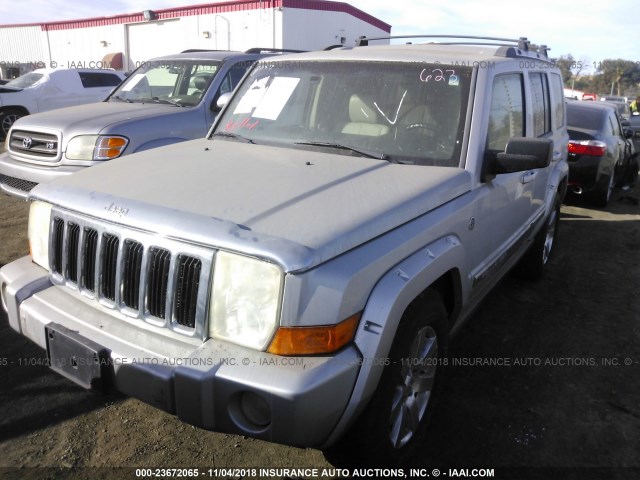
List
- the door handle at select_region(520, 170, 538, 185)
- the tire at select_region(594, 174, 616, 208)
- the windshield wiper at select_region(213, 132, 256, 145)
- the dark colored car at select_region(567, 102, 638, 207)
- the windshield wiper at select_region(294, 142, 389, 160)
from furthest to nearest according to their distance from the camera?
1. the tire at select_region(594, 174, 616, 208)
2. the dark colored car at select_region(567, 102, 638, 207)
3. the door handle at select_region(520, 170, 538, 185)
4. the windshield wiper at select_region(213, 132, 256, 145)
5. the windshield wiper at select_region(294, 142, 389, 160)

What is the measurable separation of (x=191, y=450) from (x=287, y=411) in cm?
114

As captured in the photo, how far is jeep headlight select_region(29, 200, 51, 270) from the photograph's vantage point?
104 inches

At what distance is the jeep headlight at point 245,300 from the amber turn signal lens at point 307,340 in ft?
0.13

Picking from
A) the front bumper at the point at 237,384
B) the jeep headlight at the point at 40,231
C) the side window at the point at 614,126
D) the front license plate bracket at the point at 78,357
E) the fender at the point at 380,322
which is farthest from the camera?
the side window at the point at 614,126

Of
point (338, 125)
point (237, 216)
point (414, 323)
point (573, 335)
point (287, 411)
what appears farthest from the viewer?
point (573, 335)

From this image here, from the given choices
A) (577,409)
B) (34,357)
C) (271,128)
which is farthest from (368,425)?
(34,357)

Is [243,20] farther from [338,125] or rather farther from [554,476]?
[554,476]

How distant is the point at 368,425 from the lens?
7.20ft

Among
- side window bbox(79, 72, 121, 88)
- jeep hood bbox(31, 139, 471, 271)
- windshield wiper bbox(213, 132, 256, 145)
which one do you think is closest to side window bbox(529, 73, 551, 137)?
jeep hood bbox(31, 139, 471, 271)

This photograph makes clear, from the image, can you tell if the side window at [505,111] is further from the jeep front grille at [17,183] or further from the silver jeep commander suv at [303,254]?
the jeep front grille at [17,183]

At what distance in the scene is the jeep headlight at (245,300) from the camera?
1934 mm

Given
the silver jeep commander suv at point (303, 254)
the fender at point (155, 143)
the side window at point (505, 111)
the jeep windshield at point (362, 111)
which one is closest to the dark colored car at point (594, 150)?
the side window at point (505, 111)

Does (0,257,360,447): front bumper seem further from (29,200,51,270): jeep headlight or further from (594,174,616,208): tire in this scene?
(594,174,616,208): tire

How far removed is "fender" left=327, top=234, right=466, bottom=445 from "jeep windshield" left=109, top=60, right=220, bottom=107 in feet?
15.8
